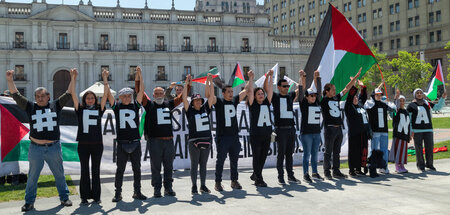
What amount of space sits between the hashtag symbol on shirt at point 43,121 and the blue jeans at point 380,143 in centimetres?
641

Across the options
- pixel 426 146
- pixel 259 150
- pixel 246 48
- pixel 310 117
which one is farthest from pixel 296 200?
pixel 246 48

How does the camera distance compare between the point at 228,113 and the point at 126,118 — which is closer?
the point at 126,118

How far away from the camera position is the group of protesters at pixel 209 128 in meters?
6.70

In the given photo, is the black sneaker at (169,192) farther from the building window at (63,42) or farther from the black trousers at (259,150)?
the building window at (63,42)

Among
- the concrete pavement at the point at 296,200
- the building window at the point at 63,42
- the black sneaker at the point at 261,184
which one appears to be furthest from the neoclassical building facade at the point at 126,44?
the black sneaker at the point at 261,184

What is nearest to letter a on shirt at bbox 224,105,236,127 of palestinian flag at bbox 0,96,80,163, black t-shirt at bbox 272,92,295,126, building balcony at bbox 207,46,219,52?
black t-shirt at bbox 272,92,295,126

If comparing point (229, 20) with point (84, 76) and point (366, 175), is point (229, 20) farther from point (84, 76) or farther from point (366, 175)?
point (366, 175)

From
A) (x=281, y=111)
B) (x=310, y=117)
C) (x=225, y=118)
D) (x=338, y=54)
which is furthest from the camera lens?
(x=338, y=54)

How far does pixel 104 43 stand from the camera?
48875 millimetres

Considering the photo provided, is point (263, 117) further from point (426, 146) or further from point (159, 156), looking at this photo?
point (426, 146)

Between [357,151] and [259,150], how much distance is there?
246cm

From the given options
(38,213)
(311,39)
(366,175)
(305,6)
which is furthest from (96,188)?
(305,6)

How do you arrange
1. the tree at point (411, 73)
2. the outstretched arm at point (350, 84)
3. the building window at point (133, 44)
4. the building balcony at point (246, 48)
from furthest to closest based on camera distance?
1. the building balcony at point (246, 48)
2. the tree at point (411, 73)
3. the building window at point (133, 44)
4. the outstretched arm at point (350, 84)

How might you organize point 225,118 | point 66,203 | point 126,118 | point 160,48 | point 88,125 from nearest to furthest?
point 66,203 → point 88,125 → point 126,118 → point 225,118 → point 160,48
